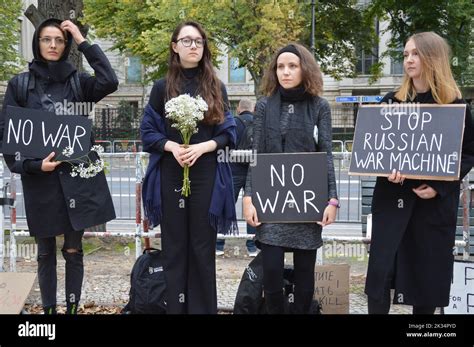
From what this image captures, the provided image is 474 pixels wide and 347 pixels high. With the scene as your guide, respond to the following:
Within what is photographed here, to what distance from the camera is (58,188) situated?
3979 millimetres

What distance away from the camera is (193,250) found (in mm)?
3889

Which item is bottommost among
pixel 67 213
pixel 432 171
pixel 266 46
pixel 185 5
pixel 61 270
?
Result: pixel 61 270

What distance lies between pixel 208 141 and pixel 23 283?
210 centimetres

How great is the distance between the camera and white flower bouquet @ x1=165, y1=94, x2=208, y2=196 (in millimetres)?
3566

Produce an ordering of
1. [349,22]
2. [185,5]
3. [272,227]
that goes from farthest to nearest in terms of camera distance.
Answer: [349,22] → [185,5] → [272,227]

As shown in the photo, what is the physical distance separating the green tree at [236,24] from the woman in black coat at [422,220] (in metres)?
14.4

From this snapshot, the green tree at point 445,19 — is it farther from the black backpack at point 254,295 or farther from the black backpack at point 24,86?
the black backpack at point 24,86

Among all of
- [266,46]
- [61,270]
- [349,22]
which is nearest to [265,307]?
[61,270]

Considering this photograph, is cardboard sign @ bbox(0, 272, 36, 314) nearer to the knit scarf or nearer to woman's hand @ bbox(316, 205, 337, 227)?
the knit scarf

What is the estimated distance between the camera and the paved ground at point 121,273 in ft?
17.4

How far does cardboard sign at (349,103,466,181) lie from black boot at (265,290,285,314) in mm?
1004

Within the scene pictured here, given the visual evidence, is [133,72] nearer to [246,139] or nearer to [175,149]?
[246,139]

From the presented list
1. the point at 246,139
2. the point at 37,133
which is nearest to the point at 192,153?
the point at 37,133

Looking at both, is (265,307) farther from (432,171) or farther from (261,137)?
(432,171)
